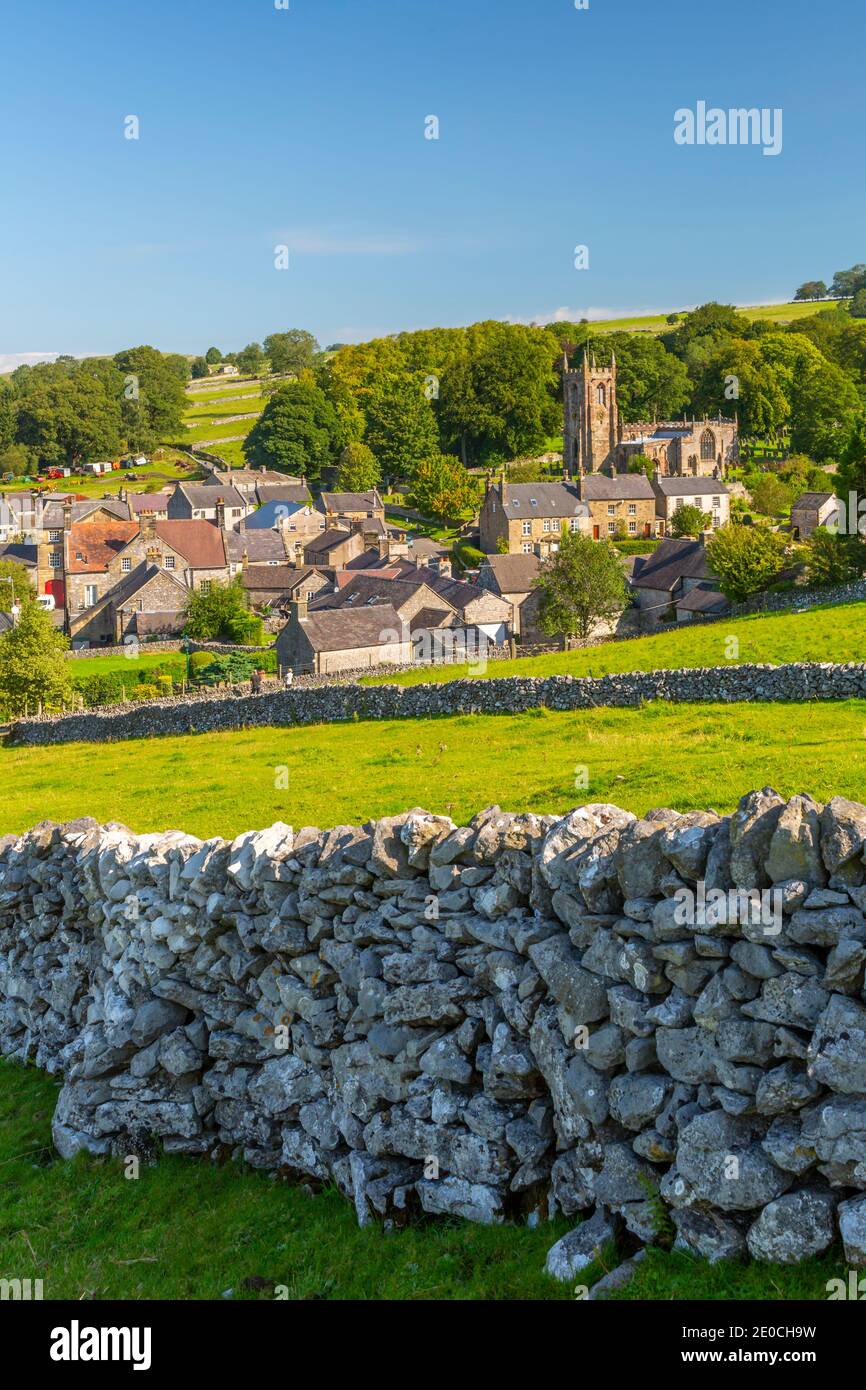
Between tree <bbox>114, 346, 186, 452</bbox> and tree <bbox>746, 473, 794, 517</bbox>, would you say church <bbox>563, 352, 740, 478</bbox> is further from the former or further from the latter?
tree <bbox>114, 346, 186, 452</bbox>

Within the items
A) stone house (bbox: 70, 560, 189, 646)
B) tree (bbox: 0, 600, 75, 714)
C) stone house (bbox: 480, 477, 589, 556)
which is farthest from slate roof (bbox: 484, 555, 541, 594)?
tree (bbox: 0, 600, 75, 714)

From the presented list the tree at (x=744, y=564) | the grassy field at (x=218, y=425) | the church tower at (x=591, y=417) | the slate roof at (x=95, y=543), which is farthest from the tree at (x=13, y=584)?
the grassy field at (x=218, y=425)

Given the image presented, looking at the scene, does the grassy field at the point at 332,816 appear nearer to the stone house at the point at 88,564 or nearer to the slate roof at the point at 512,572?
the slate roof at the point at 512,572

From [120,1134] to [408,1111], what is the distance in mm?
3627

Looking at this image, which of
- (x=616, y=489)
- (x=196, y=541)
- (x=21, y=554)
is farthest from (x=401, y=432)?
(x=21, y=554)

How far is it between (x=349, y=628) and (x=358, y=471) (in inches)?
3021

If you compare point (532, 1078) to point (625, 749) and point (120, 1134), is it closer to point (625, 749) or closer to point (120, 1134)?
point (120, 1134)

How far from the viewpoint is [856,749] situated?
18.4 m

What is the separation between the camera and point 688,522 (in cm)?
9225

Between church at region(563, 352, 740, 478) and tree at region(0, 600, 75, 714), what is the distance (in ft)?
258

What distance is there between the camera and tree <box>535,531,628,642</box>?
178ft

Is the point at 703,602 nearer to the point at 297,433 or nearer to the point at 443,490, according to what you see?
the point at 443,490

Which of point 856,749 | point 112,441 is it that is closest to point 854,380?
point 112,441

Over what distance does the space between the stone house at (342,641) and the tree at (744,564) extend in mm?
15307
